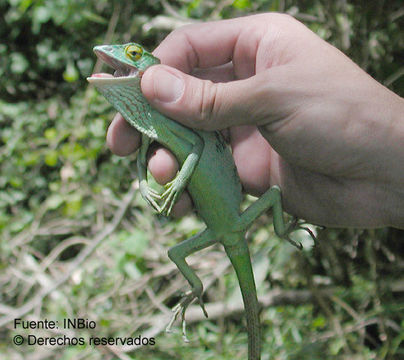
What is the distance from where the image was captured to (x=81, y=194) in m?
3.61

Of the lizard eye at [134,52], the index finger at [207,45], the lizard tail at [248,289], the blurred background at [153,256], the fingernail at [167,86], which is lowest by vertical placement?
the blurred background at [153,256]

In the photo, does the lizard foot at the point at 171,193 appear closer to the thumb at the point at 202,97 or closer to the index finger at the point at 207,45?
the thumb at the point at 202,97

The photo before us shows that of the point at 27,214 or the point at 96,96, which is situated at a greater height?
the point at 96,96

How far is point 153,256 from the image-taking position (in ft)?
10.5

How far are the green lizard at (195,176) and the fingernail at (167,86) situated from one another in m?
0.09

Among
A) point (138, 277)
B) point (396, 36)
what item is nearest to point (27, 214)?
point (138, 277)

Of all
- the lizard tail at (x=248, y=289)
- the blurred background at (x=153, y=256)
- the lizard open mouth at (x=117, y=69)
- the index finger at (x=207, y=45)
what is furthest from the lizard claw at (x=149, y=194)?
the blurred background at (x=153, y=256)

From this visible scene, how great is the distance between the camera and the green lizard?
1.53m

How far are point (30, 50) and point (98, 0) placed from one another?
965 mm

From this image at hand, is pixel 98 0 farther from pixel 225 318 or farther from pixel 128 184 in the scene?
pixel 225 318

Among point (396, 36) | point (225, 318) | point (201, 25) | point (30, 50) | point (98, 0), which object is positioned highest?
point (201, 25)

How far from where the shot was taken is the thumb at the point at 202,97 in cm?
148

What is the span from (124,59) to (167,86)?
0.16 metres

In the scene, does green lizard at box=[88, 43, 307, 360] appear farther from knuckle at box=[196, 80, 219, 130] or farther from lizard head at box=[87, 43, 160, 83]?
knuckle at box=[196, 80, 219, 130]
